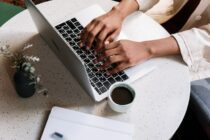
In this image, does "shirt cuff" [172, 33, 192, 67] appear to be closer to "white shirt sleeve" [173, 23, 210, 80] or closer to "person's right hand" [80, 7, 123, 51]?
"white shirt sleeve" [173, 23, 210, 80]

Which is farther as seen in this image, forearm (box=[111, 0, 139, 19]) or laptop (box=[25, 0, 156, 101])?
forearm (box=[111, 0, 139, 19])

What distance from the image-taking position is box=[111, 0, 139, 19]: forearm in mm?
1234

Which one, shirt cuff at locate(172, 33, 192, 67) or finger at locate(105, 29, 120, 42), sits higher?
finger at locate(105, 29, 120, 42)

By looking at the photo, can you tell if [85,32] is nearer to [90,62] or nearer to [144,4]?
[90,62]

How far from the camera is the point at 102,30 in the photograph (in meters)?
1.15

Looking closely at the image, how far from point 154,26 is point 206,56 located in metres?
0.23

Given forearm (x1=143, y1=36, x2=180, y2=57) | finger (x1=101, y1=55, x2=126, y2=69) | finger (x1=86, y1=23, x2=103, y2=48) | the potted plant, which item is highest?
the potted plant

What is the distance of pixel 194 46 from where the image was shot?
1168mm

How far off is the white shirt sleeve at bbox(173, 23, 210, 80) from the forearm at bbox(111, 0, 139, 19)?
0.20 meters

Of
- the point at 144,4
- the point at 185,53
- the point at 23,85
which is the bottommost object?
the point at 185,53

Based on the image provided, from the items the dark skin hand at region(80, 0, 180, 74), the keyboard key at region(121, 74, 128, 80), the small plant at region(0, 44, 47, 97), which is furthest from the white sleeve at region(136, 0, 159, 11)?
the small plant at region(0, 44, 47, 97)

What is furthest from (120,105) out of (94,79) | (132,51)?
(132,51)

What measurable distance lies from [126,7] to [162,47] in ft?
0.76

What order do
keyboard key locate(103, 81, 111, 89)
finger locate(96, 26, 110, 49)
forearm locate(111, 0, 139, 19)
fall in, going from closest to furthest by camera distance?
keyboard key locate(103, 81, 111, 89), finger locate(96, 26, 110, 49), forearm locate(111, 0, 139, 19)
